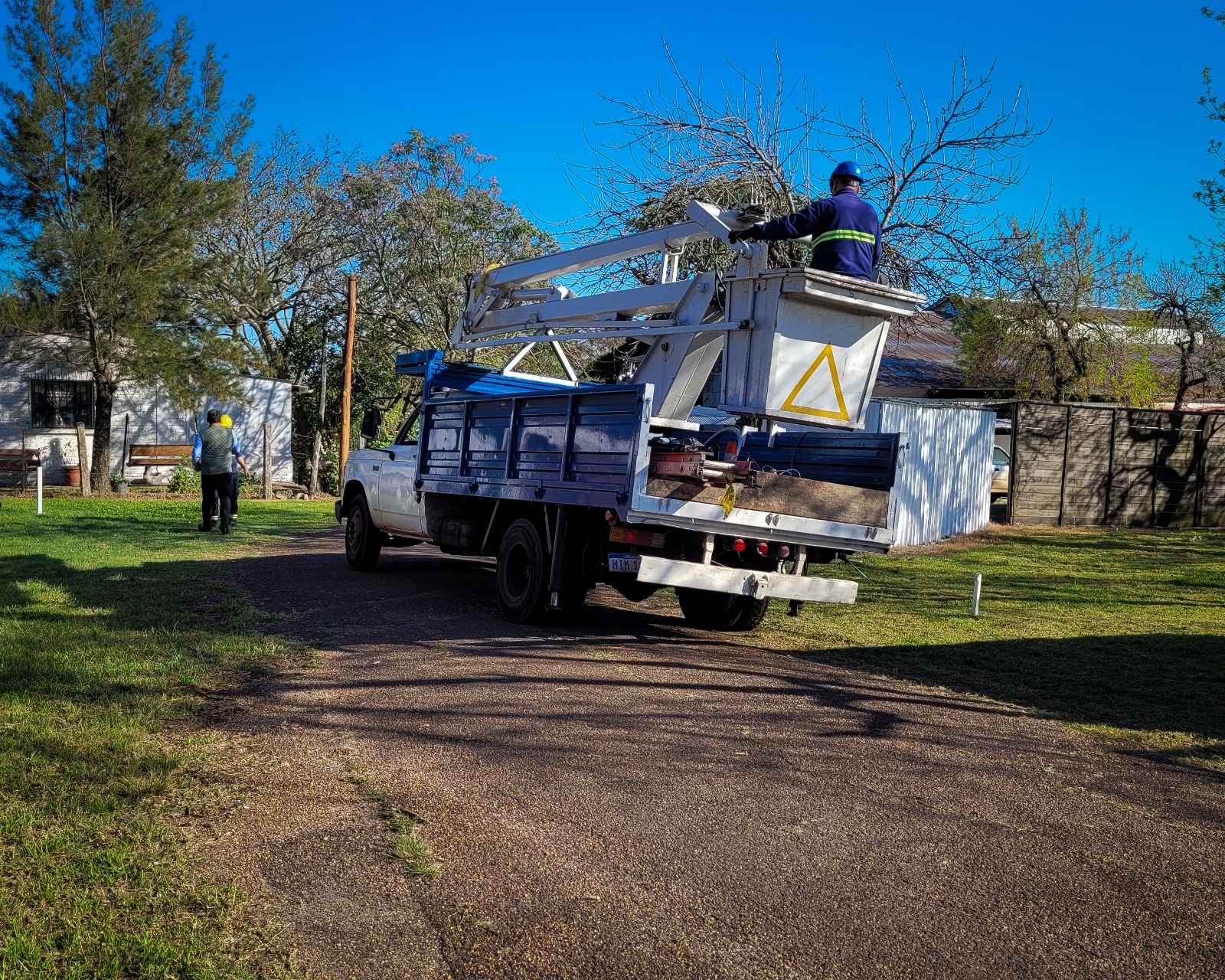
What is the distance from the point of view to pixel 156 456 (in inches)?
1089

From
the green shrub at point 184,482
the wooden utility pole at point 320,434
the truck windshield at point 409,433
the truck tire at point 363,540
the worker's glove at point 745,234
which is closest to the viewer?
the worker's glove at point 745,234

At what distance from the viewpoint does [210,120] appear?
26.2 m

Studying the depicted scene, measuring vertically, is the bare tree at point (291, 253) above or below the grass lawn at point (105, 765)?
above

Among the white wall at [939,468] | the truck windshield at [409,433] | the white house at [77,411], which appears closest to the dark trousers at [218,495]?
the truck windshield at [409,433]

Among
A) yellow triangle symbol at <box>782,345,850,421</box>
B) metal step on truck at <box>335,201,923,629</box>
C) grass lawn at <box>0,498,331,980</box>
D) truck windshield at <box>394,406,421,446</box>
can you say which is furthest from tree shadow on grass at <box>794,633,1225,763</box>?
truck windshield at <box>394,406,421,446</box>

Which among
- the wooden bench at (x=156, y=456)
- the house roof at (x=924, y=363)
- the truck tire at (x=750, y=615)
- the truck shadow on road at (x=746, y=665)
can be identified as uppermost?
the house roof at (x=924, y=363)

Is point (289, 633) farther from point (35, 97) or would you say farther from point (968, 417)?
point (35, 97)

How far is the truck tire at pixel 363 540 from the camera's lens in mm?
13023

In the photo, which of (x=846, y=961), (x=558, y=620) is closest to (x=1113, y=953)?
(x=846, y=961)

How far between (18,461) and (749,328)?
2313 centimetres

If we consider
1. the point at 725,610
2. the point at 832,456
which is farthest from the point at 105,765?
the point at 832,456

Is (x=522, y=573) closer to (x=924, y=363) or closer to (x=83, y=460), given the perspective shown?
(x=83, y=460)

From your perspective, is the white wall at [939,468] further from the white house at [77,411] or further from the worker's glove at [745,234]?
the white house at [77,411]

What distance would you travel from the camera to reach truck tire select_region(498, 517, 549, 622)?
30.5 feet
